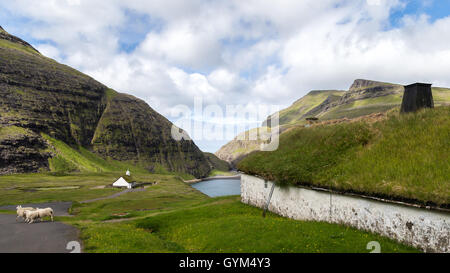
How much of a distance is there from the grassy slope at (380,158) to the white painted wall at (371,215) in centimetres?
100

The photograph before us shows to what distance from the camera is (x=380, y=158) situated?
19.8 metres

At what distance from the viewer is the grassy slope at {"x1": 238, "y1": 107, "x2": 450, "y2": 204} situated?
51.8 feet

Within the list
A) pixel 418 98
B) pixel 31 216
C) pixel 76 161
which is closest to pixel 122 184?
pixel 31 216

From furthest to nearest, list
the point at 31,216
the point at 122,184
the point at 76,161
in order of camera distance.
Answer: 1. the point at 76,161
2. the point at 122,184
3. the point at 31,216

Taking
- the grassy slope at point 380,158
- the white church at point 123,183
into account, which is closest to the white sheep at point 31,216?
the grassy slope at point 380,158

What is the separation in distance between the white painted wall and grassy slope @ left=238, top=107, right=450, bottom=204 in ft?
3.29

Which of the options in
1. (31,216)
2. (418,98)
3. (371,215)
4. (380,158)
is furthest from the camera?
(418,98)

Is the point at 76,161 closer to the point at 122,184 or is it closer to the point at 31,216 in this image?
the point at 122,184

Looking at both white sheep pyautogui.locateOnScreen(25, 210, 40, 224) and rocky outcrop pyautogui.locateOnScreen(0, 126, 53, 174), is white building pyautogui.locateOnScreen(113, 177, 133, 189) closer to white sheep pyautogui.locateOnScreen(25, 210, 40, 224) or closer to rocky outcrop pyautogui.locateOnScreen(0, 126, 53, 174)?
rocky outcrop pyautogui.locateOnScreen(0, 126, 53, 174)

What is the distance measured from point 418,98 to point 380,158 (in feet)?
37.8

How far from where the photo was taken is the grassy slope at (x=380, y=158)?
51.8 feet

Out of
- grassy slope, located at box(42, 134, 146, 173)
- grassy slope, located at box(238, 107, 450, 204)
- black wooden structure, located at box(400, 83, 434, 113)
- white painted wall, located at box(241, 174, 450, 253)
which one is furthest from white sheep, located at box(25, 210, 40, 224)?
grassy slope, located at box(42, 134, 146, 173)

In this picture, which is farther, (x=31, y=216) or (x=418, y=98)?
(x=418, y=98)

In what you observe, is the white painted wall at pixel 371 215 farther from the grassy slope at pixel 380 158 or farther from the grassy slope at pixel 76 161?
the grassy slope at pixel 76 161
